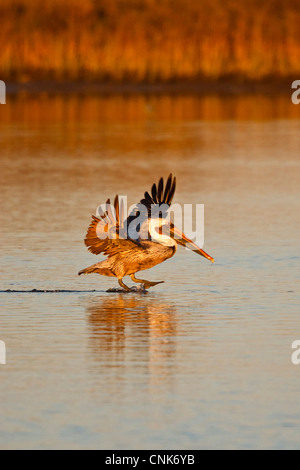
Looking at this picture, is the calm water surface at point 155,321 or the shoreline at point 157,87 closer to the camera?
the calm water surface at point 155,321

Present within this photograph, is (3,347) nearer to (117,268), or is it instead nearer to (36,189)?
(117,268)

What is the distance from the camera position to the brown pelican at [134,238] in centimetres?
986

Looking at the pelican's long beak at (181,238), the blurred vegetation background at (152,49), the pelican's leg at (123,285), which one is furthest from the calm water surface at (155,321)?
the blurred vegetation background at (152,49)

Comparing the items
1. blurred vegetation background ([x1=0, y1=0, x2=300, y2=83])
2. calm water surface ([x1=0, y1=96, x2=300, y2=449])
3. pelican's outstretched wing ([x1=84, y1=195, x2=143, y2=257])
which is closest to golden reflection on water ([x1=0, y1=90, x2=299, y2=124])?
blurred vegetation background ([x1=0, y1=0, x2=300, y2=83])

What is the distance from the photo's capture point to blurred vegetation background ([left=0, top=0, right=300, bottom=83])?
35.2 metres

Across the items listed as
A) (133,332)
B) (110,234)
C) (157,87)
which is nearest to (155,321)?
(133,332)

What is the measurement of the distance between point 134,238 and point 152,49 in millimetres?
25867

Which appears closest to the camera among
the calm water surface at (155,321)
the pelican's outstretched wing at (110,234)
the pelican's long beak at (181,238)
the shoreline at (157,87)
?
the calm water surface at (155,321)

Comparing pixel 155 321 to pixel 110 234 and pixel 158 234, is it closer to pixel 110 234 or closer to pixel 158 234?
pixel 110 234

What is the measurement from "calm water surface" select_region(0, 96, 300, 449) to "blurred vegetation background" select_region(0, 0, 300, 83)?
16.0 m

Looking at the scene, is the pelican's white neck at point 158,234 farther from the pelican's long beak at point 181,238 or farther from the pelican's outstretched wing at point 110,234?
the pelican's outstretched wing at point 110,234

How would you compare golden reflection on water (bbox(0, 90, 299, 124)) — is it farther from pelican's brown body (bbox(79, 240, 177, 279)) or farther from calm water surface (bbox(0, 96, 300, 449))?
pelican's brown body (bbox(79, 240, 177, 279))

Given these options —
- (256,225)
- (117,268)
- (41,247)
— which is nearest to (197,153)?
(256,225)

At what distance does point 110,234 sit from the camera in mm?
9836
